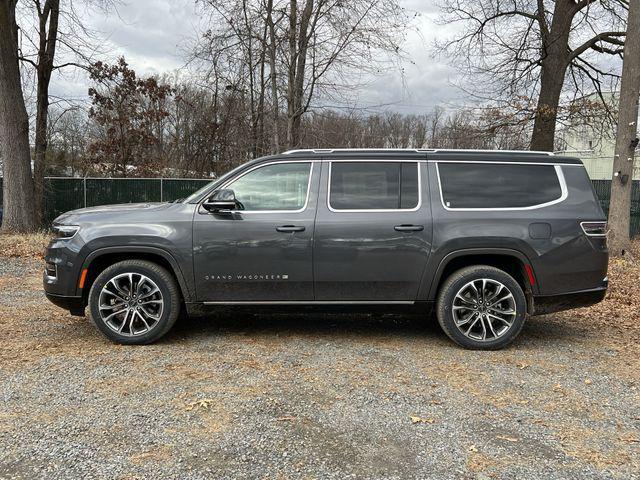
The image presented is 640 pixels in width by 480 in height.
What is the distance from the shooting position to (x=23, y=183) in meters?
13.1

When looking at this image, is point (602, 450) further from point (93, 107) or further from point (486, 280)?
point (93, 107)

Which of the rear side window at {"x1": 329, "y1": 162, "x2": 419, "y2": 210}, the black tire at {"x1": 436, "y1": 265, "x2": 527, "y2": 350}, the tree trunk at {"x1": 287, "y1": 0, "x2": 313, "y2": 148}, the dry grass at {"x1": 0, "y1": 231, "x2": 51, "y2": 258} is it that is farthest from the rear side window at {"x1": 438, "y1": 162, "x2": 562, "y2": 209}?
the tree trunk at {"x1": 287, "y1": 0, "x2": 313, "y2": 148}

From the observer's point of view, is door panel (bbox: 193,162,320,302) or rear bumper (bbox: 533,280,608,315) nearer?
door panel (bbox: 193,162,320,302)

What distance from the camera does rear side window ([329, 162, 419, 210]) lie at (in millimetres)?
4836

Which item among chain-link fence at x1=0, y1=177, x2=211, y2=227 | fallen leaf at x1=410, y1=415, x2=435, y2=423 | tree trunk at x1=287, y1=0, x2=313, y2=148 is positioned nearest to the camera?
fallen leaf at x1=410, y1=415, x2=435, y2=423

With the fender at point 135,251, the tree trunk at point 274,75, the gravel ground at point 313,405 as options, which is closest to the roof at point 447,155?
the fender at point 135,251

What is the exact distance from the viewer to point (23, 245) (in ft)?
36.1

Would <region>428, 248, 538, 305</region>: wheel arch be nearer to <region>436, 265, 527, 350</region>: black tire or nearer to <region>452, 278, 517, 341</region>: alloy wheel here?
<region>436, 265, 527, 350</region>: black tire

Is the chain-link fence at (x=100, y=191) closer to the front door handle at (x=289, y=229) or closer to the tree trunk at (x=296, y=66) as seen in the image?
the tree trunk at (x=296, y=66)

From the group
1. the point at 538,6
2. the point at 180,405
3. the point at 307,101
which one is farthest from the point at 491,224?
the point at 538,6

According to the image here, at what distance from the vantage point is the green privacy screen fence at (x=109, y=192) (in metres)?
16.1

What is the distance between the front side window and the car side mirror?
0.14 metres

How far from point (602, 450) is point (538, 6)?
15.8 meters

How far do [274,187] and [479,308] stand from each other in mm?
2255
